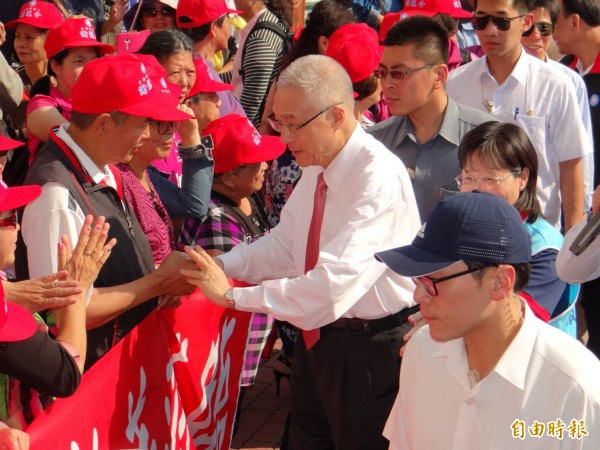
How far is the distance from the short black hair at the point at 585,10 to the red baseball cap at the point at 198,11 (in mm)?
2554

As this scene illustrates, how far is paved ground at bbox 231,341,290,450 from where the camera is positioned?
246 inches

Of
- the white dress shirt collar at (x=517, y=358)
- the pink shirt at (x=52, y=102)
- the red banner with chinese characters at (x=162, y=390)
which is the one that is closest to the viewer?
the white dress shirt collar at (x=517, y=358)

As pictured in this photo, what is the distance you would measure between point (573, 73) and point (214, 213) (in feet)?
8.92

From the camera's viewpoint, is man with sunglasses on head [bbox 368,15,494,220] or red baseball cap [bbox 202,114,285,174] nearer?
man with sunglasses on head [bbox 368,15,494,220]

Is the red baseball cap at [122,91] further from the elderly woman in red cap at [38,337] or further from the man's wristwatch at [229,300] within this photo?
the man's wristwatch at [229,300]

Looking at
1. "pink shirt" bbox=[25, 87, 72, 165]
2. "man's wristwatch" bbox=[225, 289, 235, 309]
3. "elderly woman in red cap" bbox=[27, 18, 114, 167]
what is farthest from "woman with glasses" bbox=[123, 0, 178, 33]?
"man's wristwatch" bbox=[225, 289, 235, 309]

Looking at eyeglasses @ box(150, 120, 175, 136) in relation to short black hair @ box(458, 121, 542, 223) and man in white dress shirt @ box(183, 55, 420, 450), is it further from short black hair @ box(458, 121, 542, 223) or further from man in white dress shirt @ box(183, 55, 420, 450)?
short black hair @ box(458, 121, 542, 223)

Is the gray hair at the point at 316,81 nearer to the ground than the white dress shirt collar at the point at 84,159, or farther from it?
farther from it

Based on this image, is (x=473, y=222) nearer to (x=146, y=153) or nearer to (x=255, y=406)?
(x=146, y=153)

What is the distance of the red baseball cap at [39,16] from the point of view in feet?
24.6

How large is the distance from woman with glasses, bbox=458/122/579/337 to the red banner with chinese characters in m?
1.51

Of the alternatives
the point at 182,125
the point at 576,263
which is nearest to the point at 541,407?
the point at 576,263

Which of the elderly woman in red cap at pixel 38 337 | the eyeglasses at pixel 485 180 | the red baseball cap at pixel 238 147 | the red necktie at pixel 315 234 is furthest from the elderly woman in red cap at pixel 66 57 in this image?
the eyeglasses at pixel 485 180

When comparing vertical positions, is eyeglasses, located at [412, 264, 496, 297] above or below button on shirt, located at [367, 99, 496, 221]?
above
